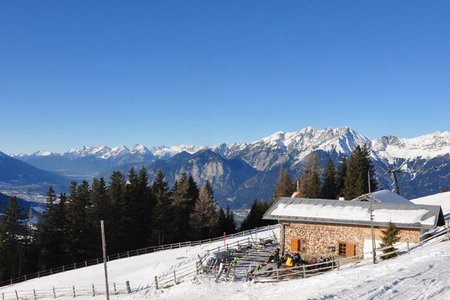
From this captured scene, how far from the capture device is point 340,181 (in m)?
86.9

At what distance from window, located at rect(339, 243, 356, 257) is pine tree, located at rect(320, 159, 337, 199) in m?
48.9

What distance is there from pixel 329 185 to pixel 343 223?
51.3m

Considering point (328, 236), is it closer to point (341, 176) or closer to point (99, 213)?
point (99, 213)

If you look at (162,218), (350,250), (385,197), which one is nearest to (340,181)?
(162,218)

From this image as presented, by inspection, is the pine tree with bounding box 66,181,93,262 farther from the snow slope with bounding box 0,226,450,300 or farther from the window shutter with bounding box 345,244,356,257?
the window shutter with bounding box 345,244,356,257

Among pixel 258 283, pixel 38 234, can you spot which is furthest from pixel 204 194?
pixel 258 283

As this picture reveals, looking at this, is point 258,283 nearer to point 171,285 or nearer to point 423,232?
point 171,285

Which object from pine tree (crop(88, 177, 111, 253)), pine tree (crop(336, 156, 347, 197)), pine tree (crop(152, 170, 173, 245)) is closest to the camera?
pine tree (crop(88, 177, 111, 253))

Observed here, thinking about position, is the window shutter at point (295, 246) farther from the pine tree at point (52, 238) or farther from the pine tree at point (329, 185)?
the pine tree at point (329, 185)

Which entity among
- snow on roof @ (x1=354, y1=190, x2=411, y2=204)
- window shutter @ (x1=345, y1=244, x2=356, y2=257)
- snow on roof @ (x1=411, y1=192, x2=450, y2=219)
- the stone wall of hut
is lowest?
snow on roof @ (x1=411, y1=192, x2=450, y2=219)

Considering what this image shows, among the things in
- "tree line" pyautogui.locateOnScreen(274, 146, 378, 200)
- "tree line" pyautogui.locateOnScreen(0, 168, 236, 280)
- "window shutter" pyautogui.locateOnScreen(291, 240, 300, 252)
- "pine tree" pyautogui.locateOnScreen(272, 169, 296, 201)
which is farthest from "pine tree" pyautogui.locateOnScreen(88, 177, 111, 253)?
"pine tree" pyautogui.locateOnScreen(272, 169, 296, 201)

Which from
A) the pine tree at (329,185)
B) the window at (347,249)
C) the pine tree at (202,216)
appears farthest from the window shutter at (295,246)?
the pine tree at (329,185)

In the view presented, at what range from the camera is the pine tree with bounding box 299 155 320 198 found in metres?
82.2

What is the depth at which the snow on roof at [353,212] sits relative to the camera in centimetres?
3394
